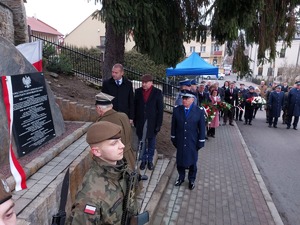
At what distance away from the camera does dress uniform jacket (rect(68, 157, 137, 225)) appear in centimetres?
166

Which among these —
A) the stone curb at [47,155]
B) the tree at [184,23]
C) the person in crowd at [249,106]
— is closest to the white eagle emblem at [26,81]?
the stone curb at [47,155]

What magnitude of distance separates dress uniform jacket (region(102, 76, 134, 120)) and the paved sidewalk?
1771 mm

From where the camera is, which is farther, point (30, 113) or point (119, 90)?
point (119, 90)

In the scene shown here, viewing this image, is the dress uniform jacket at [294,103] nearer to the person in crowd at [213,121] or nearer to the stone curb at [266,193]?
the person in crowd at [213,121]

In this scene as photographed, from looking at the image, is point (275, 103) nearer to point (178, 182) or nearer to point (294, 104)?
point (294, 104)

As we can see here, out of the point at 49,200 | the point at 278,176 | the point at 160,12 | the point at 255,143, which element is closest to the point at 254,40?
the point at 160,12

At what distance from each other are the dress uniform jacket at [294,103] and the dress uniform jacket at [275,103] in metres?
0.35

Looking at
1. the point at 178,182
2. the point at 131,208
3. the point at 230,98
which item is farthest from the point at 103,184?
the point at 230,98

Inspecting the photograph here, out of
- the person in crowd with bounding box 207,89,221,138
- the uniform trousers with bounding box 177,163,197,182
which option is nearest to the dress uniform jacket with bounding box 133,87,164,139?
the uniform trousers with bounding box 177,163,197,182

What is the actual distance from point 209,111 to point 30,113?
5780 millimetres

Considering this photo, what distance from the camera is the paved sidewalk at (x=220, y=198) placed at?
390cm

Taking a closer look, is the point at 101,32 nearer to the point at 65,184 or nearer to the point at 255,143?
the point at 255,143

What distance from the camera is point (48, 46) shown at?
10.4m

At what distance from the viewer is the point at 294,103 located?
10430mm
